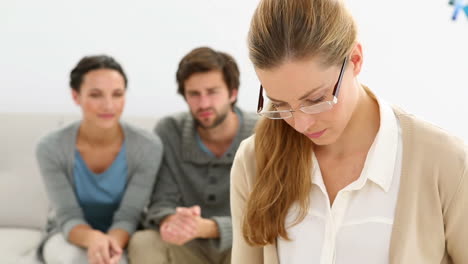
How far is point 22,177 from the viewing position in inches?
98.5

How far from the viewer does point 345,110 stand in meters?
1.14

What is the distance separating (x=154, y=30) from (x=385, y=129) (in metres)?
1.82

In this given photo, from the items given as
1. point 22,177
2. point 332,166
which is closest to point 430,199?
point 332,166

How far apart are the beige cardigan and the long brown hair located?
197 mm

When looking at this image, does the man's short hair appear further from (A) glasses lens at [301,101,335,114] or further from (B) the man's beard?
(A) glasses lens at [301,101,335,114]

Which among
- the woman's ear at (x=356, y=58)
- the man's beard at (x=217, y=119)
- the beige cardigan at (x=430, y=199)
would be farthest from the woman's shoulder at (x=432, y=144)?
the man's beard at (x=217, y=119)

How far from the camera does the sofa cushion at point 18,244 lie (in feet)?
7.07

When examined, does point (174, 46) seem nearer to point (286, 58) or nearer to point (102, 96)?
point (102, 96)

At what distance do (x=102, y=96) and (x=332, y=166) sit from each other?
3.82 feet

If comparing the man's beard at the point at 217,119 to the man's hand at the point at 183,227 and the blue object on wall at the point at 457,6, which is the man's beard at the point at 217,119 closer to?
the man's hand at the point at 183,227

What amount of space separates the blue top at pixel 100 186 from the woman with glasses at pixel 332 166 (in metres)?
0.96

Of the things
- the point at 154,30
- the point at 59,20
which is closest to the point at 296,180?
the point at 154,30

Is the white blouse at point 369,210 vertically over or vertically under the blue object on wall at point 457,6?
under

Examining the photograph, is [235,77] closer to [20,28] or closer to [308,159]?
[308,159]
